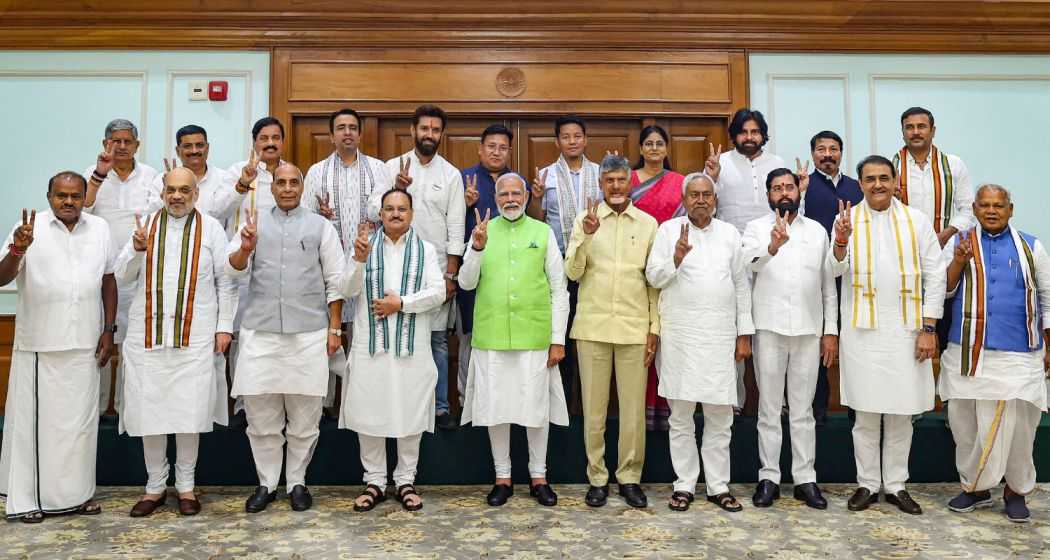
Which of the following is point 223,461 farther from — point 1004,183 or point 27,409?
point 1004,183

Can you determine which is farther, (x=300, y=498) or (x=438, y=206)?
(x=438, y=206)

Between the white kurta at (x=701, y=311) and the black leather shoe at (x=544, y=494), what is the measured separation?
2.28 feet

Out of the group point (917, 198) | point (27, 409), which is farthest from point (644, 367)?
point (27, 409)

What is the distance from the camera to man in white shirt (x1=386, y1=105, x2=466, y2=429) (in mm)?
3924

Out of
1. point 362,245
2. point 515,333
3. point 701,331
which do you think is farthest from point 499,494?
point 362,245

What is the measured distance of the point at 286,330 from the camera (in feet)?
11.0

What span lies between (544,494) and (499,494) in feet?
0.68

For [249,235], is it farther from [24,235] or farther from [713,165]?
[713,165]

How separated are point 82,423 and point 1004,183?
19.0 ft

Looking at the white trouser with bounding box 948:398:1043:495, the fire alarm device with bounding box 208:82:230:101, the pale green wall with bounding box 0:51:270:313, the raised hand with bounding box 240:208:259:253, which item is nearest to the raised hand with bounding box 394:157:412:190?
the raised hand with bounding box 240:208:259:253

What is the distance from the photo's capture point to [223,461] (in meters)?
3.83

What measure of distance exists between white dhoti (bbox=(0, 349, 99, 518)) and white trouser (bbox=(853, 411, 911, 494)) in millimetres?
3515

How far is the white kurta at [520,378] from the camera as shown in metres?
3.47

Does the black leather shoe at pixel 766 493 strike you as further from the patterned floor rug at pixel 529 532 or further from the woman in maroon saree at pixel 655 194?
the woman in maroon saree at pixel 655 194
